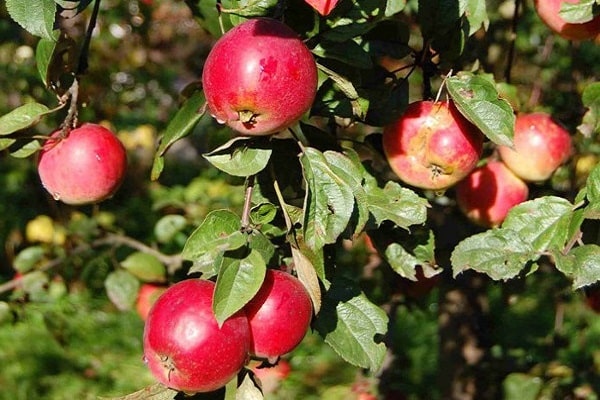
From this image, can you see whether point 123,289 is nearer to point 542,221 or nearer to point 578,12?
point 542,221

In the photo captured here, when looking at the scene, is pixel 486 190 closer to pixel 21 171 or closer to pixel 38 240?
pixel 38 240

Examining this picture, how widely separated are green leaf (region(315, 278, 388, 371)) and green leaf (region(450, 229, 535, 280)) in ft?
0.43

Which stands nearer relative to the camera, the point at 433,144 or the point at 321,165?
the point at 321,165

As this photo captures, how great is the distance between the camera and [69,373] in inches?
137

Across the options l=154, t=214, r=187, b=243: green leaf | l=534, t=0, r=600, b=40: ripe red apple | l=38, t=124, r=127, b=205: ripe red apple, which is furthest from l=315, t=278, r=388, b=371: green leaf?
l=154, t=214, r=187, b=243: green leaf

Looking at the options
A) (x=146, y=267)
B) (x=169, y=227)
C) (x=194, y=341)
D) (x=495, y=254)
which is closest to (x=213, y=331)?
(x=194, y=341)

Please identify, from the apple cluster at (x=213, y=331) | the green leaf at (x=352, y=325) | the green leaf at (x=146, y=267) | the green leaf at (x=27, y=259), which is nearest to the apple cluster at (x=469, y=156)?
the green leaf at (x=352, y=325)

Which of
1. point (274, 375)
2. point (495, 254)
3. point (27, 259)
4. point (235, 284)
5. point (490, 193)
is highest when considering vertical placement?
point (235, 284)

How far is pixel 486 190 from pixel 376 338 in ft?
1.38

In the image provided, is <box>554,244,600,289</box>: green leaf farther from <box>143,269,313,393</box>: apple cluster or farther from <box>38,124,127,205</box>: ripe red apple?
<box>38,124,127,205</box>: ripe red apple

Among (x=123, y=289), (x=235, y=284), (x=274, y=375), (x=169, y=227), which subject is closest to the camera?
(x=235, y=284)

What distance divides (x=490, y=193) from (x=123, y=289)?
2.70 feet

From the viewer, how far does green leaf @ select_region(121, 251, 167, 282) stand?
5.80 feet

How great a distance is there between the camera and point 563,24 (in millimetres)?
1215
